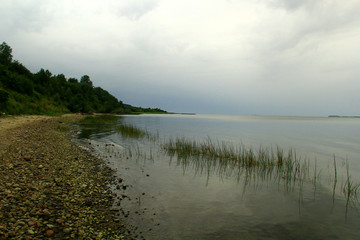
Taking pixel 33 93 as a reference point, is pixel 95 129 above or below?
below

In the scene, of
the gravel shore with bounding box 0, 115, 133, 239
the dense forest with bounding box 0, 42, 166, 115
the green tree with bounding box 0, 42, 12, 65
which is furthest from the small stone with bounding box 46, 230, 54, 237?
the green tree with bounding box 0, 42, 12, 65

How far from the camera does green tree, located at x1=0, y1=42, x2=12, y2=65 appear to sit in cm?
7470

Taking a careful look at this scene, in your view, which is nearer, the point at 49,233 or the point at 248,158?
the point at 49,233

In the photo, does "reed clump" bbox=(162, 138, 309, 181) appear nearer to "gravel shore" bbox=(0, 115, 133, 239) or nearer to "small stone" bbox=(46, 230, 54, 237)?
"gravel shore" bbox=(0, 115, 133, 239)

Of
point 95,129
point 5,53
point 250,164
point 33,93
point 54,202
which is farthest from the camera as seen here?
point 5,53

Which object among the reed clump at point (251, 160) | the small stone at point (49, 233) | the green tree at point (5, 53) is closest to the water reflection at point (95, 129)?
the reed clump at point (251, 160)

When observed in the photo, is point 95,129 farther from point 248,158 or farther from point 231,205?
point 231,205

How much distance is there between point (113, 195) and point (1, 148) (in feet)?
31.4

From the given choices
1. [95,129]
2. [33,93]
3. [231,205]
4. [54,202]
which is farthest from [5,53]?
[231,205]

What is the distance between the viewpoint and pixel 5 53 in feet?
253

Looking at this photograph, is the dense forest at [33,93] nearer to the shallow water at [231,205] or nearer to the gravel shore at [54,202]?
the gravel shore at [54,202]

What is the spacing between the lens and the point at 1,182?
24.3 ft

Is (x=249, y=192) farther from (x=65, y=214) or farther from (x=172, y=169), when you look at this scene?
(x=65, y=214)

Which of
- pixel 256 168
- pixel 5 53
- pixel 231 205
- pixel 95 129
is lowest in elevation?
pixel 231 205
